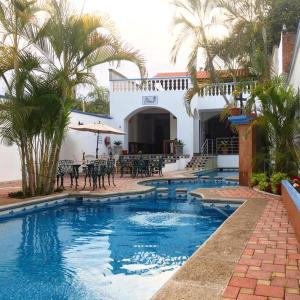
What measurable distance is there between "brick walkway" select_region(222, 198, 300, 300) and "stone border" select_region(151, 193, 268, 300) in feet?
0.31

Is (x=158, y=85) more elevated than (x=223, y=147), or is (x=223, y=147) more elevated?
(x=158, y=85)

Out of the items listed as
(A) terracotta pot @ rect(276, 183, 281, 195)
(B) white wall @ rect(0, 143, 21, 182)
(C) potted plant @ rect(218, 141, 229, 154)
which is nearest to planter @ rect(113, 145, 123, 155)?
(C) potted plant @ rect(218, 141, 229, 154)

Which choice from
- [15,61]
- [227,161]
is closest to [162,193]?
[15,61]

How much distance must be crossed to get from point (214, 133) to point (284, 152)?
19.9 meters

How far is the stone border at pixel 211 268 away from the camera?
127 inches

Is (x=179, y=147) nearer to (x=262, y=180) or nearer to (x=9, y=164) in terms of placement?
(x=9, y=164)

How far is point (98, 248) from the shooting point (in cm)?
587

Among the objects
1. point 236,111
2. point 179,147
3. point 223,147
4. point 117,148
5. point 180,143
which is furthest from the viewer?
point 223,147

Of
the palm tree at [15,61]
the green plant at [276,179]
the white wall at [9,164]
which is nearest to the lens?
the palm tree at [15,61]

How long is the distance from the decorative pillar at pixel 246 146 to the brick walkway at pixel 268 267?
19.9ft

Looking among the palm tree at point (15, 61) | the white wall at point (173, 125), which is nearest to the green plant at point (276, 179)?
the palm tree at point (15, 61)

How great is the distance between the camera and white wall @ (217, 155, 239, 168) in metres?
23.3

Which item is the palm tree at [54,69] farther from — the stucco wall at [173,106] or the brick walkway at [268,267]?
the stucco wall at [173,106]

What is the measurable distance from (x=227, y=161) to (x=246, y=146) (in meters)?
11.4
